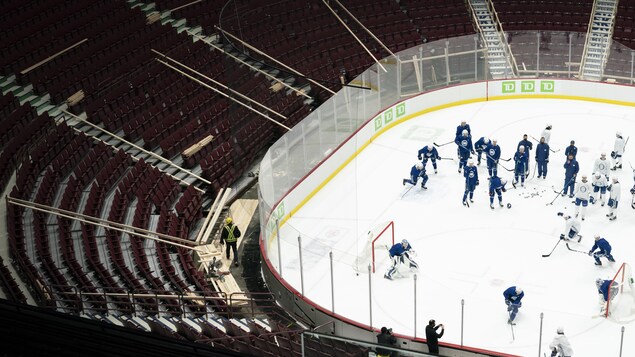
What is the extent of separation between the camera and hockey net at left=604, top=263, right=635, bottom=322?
576 inches

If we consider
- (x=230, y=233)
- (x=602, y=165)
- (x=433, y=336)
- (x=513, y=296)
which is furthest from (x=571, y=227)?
(x=230, y=233)

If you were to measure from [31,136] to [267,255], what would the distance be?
215 inches

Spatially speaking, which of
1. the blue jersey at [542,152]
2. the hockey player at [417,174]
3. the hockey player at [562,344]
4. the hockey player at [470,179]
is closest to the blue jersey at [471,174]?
the hockey player at [470,179]

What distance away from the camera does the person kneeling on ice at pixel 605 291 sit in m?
14.6

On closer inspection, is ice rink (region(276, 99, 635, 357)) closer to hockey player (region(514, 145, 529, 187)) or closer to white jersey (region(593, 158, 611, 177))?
hockey player (region(514, 145, 529, 187))

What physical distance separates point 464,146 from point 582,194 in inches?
125

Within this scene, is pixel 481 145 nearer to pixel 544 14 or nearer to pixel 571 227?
pixel 571 227

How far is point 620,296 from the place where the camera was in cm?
1478

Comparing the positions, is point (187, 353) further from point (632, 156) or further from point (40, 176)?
point (632, 156)

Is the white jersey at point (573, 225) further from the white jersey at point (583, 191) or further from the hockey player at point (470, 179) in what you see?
the hockey player at point (470, 179)

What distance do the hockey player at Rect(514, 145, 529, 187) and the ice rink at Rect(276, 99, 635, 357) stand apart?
0.25m

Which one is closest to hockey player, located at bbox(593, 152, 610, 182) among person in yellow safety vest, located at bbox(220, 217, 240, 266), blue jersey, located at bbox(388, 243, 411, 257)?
blue jersey, located at bbox(388, 243, 411, 257)

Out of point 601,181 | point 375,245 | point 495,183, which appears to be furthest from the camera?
point 495,183

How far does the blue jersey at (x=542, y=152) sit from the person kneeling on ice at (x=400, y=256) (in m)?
4.71
